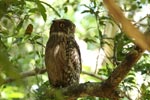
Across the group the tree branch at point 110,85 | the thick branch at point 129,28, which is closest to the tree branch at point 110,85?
the tree branch at point 110,85

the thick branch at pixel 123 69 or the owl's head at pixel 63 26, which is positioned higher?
the owl's head at pixel 63 26

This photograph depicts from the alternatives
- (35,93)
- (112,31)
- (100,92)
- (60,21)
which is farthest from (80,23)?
(100,92)

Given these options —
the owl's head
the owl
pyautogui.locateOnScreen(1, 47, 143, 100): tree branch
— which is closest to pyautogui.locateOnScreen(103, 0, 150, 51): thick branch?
pyautogui.locateOnScreen(1, 47, 143, 100): tree branch

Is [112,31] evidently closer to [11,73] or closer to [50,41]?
[50,41]

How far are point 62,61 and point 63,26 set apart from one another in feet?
1.05

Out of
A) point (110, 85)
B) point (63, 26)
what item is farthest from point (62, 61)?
point (110, 85)

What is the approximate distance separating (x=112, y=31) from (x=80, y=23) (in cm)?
87

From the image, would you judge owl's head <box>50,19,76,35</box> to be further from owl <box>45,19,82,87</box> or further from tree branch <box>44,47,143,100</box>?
tree branch <box>44,47,143,100</box>

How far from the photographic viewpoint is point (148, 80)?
2270 mm

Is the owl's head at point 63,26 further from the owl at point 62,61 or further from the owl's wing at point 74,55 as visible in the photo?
the owl's wing at point 74,55

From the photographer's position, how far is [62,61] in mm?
2883

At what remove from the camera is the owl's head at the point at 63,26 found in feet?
9.74

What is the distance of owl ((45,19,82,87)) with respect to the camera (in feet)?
9.37

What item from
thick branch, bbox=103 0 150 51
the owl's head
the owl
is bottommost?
the owl
